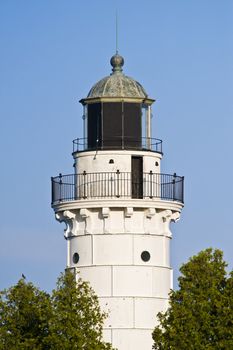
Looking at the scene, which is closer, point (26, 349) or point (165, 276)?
point (26, 349)

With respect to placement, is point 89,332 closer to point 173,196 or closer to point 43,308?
point 43,308

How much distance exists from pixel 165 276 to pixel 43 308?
6.39 m

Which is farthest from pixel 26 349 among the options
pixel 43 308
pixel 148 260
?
pixel 148 260

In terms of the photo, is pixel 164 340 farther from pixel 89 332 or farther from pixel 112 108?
pixel 112 108

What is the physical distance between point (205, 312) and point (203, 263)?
1.86 meters

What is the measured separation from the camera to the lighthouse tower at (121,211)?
8212 centimetres

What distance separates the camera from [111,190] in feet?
270

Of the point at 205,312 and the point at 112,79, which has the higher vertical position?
the point at 112,79

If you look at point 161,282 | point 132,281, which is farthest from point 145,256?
point 161,282

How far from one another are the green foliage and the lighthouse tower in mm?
2298

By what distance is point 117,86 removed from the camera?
83250 millimetres

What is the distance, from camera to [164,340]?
253 feet

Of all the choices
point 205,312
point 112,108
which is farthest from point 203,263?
point 112,108

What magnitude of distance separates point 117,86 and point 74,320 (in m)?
9.87
